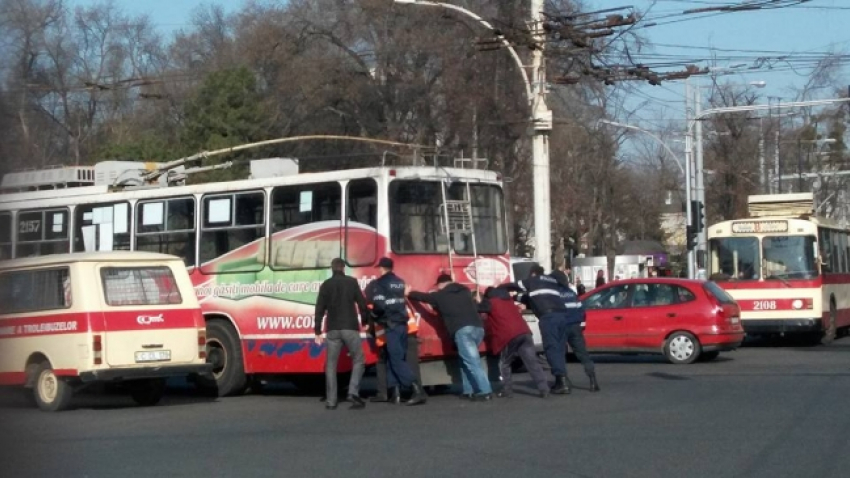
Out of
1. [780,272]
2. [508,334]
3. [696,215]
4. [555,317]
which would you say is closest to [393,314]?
[508,334]

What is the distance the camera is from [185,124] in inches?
1795

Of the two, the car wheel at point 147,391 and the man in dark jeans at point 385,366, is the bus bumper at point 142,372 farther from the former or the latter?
the man in dark jeans at point 385,366

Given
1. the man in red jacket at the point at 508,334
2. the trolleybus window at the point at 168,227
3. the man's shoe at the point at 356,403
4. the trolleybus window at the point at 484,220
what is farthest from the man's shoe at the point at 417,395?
the trolleybus window at the point at 168,227

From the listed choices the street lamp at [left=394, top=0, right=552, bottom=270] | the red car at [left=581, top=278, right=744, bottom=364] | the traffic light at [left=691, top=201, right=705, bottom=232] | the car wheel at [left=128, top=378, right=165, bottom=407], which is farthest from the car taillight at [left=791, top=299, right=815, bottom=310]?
the car wheel at [left=128, top=378, right=165, bottom=407]

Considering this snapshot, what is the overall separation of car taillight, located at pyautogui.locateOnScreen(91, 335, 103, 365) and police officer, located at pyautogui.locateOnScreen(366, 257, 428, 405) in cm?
319

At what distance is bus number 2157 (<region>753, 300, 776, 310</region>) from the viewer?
27016 mm

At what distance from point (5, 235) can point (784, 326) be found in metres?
25.0

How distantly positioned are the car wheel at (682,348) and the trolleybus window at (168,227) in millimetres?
9013

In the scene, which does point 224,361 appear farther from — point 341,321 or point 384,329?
point 384,329

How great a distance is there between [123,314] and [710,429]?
→ 277 inches

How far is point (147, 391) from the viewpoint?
16.5 metres

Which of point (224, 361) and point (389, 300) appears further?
point (224, 361)

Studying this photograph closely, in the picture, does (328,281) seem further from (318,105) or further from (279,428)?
(318,105)

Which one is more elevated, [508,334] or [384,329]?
[384,329]
